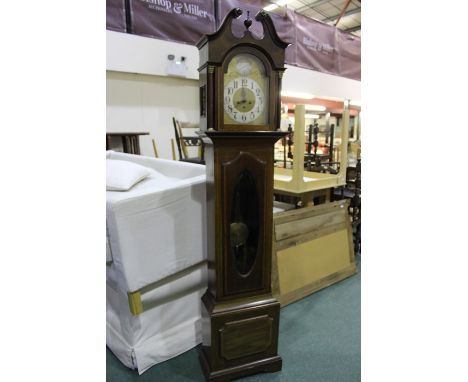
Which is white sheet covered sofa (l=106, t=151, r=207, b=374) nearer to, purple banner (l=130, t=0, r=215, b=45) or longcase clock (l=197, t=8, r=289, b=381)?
longcase clock (l=197, t=8, r=289, b=381)

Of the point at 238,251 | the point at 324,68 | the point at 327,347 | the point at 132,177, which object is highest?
the point at 324,68

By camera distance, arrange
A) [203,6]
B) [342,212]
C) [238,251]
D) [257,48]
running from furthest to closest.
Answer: [203,6] → [342,212] → [238,251] → [257,48]

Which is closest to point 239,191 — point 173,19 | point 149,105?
point 149,105

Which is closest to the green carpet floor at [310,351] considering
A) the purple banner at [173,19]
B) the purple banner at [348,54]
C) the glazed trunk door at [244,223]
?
the glazed trunk door at [244,223]

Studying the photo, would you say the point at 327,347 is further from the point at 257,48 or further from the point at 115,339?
the point at 257,48

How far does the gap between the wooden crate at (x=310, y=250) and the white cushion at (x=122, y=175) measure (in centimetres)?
96

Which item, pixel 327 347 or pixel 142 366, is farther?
pixel 327 347

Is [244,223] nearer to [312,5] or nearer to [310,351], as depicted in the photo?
[310,351]

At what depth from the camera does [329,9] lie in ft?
22.8

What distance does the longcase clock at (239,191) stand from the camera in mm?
1257

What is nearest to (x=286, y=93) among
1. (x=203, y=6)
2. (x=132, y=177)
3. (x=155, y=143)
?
(x=203, y=6)

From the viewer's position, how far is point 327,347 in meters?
1.73

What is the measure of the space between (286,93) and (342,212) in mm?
3796

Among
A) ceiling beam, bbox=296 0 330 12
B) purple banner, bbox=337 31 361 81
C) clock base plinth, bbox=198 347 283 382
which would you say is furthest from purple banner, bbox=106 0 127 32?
ceiling beam, bbox=296 0 330 12
